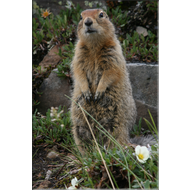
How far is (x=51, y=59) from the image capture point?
5.04m

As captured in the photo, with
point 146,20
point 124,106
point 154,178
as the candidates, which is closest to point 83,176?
point 154,178

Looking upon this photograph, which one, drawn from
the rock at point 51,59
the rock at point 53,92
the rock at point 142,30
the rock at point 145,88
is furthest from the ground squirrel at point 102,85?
the rock at point 142,30

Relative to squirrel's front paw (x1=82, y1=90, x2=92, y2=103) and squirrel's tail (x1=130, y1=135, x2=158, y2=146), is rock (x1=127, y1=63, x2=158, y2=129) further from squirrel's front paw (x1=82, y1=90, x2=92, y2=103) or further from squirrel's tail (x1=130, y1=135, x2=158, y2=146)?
squirrel's front paw (x1=82, y1=90, x2=92, y2=103)

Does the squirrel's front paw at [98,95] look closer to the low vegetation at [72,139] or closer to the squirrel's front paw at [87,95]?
the squirrel's front paw at [87,95]

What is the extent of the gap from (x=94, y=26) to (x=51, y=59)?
1.97m

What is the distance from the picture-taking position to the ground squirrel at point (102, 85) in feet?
11.8

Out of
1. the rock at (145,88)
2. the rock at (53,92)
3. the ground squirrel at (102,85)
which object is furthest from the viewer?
the rock at (53,92)

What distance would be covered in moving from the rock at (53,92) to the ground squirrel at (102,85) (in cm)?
123

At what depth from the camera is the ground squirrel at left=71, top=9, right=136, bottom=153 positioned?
11.8 feet

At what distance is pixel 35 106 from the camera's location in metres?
4.95

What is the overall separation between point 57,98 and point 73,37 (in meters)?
1.37

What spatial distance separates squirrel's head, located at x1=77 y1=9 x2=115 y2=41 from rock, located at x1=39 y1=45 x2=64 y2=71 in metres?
1.54

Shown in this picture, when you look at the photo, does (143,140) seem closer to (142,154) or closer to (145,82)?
(145,82)

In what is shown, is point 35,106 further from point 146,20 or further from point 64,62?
point 146,20
